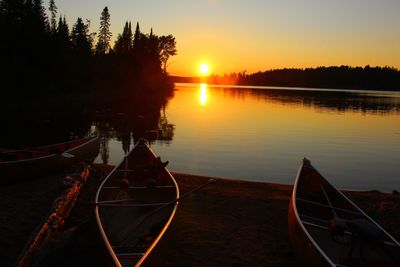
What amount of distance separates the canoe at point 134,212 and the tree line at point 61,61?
41.1 meters

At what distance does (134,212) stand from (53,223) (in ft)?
5.98

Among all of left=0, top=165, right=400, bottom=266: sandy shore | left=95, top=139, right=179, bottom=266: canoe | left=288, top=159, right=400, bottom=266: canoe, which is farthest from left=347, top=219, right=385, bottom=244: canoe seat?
left=95, top=139, right=179, bottom=266: canoe

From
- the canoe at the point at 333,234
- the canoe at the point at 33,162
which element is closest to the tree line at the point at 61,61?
the canoe at the point at 33,162

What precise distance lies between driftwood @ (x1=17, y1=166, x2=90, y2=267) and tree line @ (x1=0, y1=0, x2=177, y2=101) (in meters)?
40.3

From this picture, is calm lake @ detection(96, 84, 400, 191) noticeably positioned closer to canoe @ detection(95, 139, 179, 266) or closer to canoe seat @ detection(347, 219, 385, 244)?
canoe @ detection(95, 139, 179, 266)

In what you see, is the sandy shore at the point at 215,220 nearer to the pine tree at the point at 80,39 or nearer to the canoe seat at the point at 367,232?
the canoe seat at the point at 367,232

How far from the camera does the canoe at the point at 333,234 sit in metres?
6.68

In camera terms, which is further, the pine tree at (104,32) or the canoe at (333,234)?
the pine tree at (104,32)

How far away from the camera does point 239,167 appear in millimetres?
20734

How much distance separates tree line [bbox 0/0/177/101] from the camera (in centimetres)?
5024

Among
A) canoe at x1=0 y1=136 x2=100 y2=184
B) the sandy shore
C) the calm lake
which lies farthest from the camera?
the calm lake

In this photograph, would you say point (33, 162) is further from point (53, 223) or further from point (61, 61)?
point (61, 61)

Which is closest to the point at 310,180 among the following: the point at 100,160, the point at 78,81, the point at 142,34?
the point at 100,160

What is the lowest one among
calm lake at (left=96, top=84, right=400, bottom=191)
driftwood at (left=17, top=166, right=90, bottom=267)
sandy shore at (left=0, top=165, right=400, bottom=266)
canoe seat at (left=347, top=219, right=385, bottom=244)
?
calm lake at (left=96, top=84, right=400, bottom=191)
